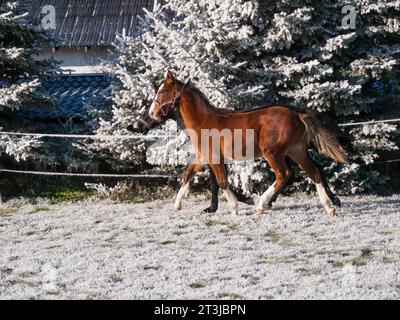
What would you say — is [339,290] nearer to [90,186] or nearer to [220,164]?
[220,164]

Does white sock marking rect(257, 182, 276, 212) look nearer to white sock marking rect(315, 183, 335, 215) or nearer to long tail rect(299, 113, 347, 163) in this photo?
white sock marking rect(315, 183, 335, 215)

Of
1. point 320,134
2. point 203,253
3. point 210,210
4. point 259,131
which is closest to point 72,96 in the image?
point 210,210

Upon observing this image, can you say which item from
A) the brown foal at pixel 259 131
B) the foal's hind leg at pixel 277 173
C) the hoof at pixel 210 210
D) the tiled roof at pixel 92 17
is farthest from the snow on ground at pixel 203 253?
the tiled roof at pixel 92 17

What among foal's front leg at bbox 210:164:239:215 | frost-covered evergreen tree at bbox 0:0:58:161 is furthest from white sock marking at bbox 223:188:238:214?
frost-covered evergreen tree at bbox 0:0:58:161

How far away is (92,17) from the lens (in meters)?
15.8

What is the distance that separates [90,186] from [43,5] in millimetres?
8038

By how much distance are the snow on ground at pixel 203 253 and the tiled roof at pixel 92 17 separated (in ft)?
24.3

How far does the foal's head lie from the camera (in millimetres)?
7238

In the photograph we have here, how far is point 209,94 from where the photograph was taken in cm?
888

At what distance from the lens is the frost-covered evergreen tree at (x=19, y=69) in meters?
8.95

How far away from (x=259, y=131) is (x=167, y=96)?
116cm

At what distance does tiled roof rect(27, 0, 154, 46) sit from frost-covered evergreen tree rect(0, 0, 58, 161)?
16.6 feet

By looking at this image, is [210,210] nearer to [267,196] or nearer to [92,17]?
[267,196]

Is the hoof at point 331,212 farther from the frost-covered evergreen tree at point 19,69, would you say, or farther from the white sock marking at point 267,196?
the frost-covered evergreen tree at point 19,69
